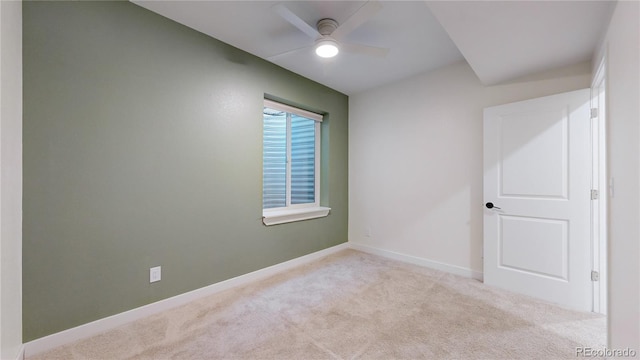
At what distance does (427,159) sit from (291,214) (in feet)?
6.05

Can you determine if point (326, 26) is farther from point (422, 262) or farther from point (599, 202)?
point (422, 262)

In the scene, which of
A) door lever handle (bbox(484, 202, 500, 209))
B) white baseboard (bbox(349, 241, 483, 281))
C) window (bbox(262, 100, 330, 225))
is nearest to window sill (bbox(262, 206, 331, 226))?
window (bbox(262, 100, 330, 225))

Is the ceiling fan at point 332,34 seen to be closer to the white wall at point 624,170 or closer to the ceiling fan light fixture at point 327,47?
the ceiling fan light fixture at point 327,47

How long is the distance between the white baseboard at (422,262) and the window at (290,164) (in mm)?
850

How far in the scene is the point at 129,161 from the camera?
77.9 inches

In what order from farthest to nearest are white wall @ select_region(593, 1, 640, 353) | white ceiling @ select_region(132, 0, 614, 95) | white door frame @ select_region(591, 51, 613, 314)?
white door frame @ select_region(591, 51, 613, 314), white ceiling @ select_region(132, 0, 614, 95), white wall @ select_region(593, 1, 640, 353)

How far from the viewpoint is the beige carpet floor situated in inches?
64.2

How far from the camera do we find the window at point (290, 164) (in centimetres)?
325

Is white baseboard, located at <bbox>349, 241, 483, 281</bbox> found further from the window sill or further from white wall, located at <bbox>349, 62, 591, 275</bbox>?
the window sill

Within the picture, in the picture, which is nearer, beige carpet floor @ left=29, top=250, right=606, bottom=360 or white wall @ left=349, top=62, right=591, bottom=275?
beige carpet floor @ left=29, top=250, right=606, bottom=360

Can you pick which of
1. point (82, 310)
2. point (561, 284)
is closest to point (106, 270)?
point (82, 310)

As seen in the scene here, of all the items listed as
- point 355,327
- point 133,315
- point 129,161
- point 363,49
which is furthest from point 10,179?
point 363,49

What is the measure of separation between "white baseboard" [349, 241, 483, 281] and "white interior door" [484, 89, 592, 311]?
23 cm

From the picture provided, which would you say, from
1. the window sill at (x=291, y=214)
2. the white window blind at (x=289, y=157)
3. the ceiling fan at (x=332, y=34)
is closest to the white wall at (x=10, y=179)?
the ceiling fan at (x=332, y=34)
